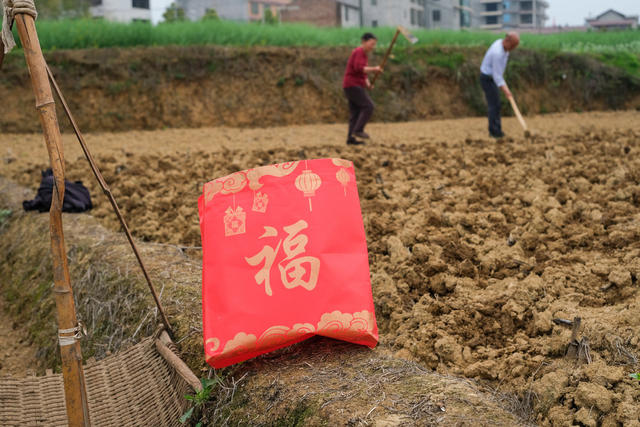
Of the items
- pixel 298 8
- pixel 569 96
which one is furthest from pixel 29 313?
pixel 298 8

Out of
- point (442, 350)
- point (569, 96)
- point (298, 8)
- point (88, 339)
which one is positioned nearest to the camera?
point (442, 350)

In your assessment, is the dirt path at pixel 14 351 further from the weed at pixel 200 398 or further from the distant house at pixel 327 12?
the distant house at pixel 327 12

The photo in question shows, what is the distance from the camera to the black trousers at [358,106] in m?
8.06

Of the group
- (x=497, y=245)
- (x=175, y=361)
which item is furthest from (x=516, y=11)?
(x=175, y=361)

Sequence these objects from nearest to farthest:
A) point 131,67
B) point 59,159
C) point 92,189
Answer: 1. point 59,159
2. point 92,189
3. point 131,67

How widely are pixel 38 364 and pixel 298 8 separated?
33014mm

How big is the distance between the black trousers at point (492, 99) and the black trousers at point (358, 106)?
67.8 inches

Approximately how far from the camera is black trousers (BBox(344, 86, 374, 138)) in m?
8.06

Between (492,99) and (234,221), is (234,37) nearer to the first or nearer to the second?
(492,99)

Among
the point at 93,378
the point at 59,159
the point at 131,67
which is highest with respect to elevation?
the point at 131,67

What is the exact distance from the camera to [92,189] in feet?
19.1

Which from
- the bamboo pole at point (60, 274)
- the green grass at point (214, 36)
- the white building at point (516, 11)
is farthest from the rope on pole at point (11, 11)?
the white building at point (516, 11)

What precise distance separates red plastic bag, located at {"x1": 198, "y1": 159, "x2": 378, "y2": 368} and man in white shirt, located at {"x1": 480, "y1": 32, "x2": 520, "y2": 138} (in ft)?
20.5

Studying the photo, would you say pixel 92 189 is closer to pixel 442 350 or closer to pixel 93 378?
pixel 93 378
